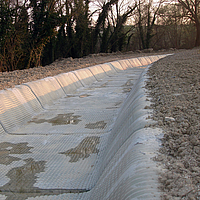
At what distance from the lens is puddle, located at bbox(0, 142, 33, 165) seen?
2.80 m

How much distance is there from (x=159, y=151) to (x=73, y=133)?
2.01 m

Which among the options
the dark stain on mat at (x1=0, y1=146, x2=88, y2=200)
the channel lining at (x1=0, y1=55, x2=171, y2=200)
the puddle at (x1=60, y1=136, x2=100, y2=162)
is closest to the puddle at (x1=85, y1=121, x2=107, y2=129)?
the channel lining at (x1=0, y1=55, x2=171, y2=200)

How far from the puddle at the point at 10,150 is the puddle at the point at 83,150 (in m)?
0.55

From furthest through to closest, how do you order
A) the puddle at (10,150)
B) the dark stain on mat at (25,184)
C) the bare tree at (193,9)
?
the bare tree at (193,9), the puddle at (10,150), the dark stain on mat at (25,184)

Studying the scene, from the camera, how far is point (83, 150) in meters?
2.95

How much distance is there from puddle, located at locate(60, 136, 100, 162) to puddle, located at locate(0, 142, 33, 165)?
1.81 feet

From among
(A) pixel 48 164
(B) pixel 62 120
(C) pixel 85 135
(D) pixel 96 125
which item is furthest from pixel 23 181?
(B) pixel 62 120

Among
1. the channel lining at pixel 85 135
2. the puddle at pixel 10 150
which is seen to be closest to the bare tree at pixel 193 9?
the channel lining at pixel 85 135

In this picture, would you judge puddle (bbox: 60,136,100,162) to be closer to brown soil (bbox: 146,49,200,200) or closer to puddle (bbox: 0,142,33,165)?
puddle (bbox: 0,142,33,165)

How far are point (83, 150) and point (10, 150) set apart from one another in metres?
0.89

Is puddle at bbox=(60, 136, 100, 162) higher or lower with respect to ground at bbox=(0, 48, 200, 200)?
lower

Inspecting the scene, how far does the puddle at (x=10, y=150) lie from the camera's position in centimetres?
280

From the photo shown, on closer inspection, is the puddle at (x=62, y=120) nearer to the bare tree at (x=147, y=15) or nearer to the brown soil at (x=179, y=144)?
the brown soil at (x=179, y=144)

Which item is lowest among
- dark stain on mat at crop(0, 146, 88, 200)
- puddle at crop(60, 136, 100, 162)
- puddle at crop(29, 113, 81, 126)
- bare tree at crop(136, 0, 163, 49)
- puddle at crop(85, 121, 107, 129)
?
dark stain on mat at crop(0, 146, 88, 200)
